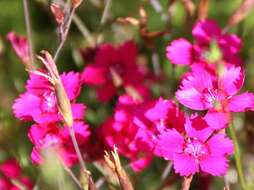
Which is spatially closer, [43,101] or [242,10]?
[43,101]

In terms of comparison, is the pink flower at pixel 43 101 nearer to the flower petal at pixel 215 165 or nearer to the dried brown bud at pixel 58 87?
the dried brown bud at pixel 58 87

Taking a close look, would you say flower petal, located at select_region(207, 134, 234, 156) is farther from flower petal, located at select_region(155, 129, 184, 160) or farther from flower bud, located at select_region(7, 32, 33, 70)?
flower bud, located at select_region(7, 32, 33, 70)

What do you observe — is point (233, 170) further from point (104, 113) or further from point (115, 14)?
point (115, 14)

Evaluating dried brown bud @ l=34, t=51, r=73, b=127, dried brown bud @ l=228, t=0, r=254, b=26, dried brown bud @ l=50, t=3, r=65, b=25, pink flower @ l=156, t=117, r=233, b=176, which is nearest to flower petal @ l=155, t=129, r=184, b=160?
pink flower @ l=156, t=117, r=233, b=176

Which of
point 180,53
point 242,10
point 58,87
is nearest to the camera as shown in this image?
point 58,87

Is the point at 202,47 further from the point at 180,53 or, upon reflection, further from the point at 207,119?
the point at 207,119

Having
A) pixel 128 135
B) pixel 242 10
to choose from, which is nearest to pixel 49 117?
pixel 128 135

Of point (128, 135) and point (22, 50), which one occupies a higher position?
point (22, 50)

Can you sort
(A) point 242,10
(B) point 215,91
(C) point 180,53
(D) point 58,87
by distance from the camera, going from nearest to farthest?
(D) point 58,87 → (B) point 215,91 → (C) point 180,53 → (A) point 242,10
